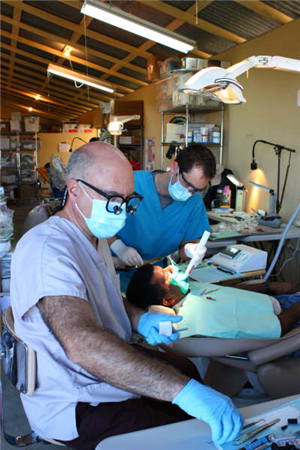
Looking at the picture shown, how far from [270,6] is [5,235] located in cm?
306

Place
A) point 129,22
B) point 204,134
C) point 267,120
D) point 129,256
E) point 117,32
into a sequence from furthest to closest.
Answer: point 117,32, point 204,134, point 267,120, point 129,22, point 129,256

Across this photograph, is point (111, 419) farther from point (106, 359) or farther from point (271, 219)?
point (271, 219)

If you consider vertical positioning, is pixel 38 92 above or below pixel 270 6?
above

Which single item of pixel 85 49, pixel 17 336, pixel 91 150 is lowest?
pixel 17 336

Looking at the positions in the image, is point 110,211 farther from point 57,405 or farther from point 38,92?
point 38,92

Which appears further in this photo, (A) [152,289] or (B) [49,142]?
(B) [49,142]

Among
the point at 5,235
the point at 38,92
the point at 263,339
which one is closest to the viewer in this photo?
the point at 263,339

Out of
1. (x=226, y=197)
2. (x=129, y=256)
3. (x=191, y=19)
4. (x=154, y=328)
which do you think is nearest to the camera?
(x=154, y=328)

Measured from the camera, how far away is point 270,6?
130 inches

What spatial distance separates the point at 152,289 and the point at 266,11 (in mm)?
2919

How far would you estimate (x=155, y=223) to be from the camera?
96.4 inches

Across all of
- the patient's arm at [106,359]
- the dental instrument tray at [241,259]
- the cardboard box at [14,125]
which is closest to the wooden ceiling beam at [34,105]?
the cardboard box at [14,125]

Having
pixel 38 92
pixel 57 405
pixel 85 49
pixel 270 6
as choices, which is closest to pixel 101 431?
pixel 57 405

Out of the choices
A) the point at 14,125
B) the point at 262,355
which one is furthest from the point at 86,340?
the point at 14,125
